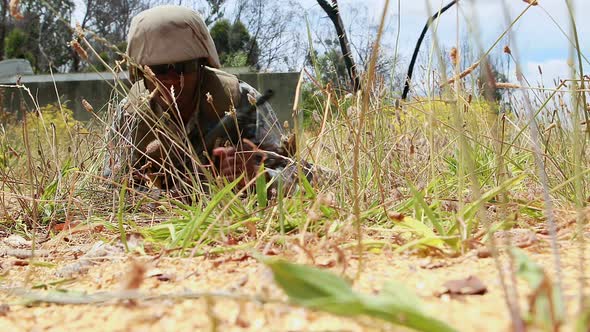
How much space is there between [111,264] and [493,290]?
581mm

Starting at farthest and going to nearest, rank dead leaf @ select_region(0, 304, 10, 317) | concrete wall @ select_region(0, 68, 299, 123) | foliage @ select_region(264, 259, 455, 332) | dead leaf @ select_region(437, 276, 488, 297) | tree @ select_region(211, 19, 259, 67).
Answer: tree @ select_region(211, 19, 259, 67)
concrete wall @ select_region(0, 68, 299, 123)
dead leaf @ select_region(0, 304, 10, 317)
dead leaf @ select_region(437, 276, 488, 297)
foliage @ select_region(264, 259, 455, 332)

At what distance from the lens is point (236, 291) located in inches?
24.1

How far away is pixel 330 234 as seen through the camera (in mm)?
882

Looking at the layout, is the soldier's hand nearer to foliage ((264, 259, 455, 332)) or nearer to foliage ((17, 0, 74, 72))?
foliage ((264, 259, 455, 332))

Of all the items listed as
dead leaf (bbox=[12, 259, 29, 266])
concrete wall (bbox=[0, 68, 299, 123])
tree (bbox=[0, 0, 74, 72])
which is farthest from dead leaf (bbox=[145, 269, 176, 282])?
tree (bbox=[0, 0, 74, 72])

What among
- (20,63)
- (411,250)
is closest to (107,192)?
(411,250)

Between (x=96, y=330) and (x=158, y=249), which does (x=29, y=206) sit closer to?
(x=158, y=249)

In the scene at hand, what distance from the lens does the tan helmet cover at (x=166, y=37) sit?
2.05m

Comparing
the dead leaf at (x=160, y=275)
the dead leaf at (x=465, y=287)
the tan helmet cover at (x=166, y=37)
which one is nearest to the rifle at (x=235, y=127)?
the tan helmet cover at (x=166, y=37)

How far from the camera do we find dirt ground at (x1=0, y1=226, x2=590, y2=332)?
0.48 metres

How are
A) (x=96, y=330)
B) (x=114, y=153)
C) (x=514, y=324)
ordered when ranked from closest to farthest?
(x=514, y=324)
(x=96, y=330)
(x=114, y=153)

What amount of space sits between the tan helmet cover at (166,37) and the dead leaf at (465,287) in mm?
1669

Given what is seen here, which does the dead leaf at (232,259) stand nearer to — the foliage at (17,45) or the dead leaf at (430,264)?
the dead leaf at (430,264)

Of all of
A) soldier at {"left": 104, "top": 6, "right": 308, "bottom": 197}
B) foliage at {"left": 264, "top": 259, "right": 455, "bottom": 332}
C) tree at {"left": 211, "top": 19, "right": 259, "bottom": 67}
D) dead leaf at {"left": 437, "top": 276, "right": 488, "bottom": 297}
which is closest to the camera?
foliage at {"left": 264, "top": 259, "right": 455, "bottom": 332}
